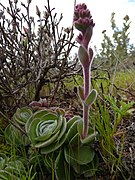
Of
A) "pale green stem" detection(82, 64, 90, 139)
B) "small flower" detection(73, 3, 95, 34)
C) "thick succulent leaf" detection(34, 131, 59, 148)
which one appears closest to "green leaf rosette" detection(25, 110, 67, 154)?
"thick succulent leaf" detection(34, 131, 59, 148)

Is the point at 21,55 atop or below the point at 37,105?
atop

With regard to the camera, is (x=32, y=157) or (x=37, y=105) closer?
(x=32, y=157)

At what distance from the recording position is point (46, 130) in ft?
5.26

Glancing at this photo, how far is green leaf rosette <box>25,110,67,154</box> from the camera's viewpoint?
154 cm

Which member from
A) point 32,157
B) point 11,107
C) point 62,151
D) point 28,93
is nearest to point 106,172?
point 62,151

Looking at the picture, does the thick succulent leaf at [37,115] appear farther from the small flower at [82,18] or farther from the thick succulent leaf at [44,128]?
the small flower at [82,18]

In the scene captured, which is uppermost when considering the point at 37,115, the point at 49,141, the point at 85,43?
the point at 85,43

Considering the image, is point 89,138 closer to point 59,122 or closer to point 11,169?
point 59,122

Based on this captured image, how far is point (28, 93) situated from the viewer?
7.77ft

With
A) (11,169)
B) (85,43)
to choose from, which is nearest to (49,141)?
(11,169)

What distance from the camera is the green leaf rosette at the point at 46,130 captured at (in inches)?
60.8

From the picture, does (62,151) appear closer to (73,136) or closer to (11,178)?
(73,136)

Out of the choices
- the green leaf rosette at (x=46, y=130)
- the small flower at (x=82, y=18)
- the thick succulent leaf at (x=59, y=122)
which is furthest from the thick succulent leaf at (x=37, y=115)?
the small flower at (x=82, y=18)

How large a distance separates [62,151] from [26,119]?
0.32 metres
